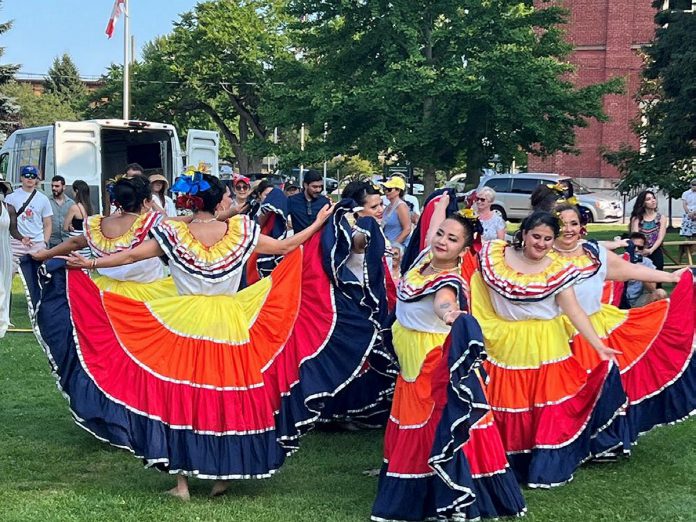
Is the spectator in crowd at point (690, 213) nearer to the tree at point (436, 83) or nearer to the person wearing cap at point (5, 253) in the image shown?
the tree at point (436, 83)

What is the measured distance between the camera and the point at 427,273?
524 cm

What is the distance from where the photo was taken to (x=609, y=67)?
41.1 metres

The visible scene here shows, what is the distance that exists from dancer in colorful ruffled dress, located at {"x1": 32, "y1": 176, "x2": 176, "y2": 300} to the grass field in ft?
3.91

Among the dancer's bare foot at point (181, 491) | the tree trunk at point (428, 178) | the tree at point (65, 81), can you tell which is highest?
the tree at point (65, 81)

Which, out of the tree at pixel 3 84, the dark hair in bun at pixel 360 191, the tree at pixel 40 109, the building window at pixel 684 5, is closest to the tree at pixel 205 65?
the tree at pixel 3 84

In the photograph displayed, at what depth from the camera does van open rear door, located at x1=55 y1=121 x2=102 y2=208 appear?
18.8 m

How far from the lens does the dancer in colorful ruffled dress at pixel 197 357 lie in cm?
536

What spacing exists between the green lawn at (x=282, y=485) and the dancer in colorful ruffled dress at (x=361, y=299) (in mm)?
282

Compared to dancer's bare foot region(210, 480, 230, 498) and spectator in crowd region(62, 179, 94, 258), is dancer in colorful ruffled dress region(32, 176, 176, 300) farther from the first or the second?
spectator in crowd region(62, 179, 94, 258)

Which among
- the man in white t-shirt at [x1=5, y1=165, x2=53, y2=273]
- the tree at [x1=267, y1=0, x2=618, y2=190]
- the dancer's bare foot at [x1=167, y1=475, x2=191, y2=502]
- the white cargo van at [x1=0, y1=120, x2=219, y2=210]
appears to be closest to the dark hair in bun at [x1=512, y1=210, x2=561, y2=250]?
the dancer's bare foot at [x1=167, y1=475, x2=191, y2=502]

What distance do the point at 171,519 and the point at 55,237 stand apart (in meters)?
8.29

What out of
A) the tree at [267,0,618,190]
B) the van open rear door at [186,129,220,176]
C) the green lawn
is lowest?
the green lawn

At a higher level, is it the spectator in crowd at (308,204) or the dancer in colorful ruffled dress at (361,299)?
the spectator in crowd at (308,204)

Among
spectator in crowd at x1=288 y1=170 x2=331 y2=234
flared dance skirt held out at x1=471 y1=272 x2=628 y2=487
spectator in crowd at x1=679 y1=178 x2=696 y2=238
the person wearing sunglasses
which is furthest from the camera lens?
spectator in crowd at x1=679 y1=178 x2=696 y2=238
